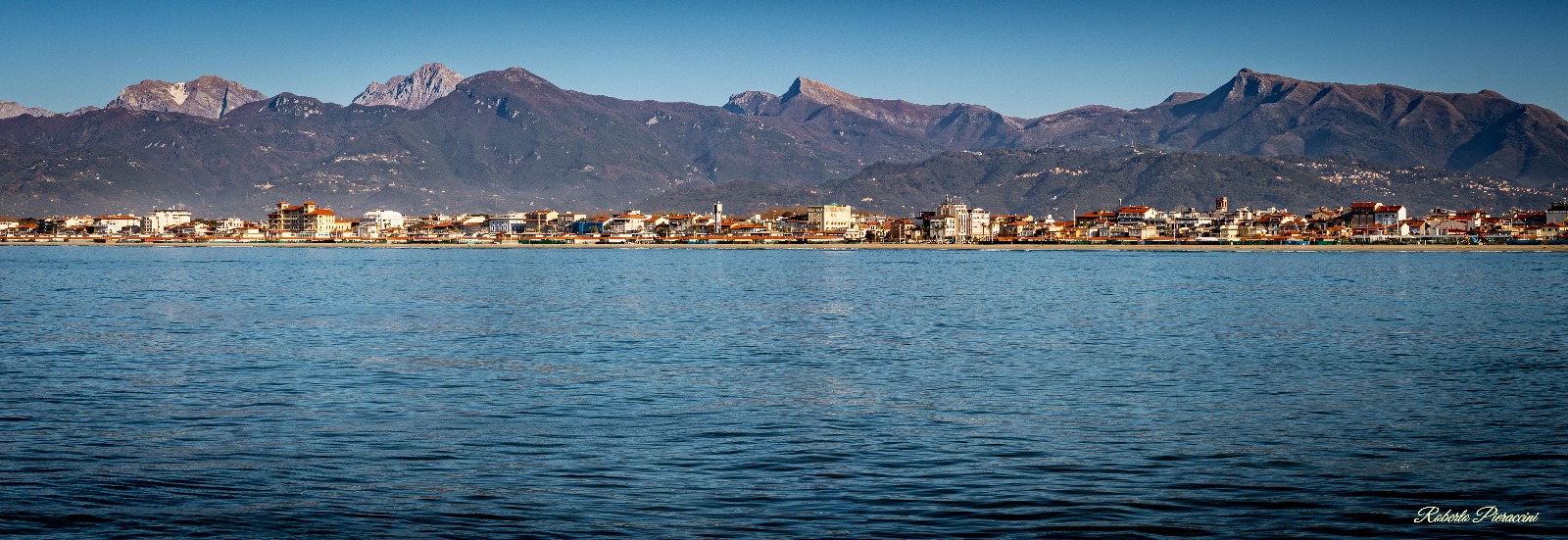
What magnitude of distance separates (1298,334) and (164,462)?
1306 inches

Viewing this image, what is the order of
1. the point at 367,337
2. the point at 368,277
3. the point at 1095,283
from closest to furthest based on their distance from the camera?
the point at 367,337, the point at 1095,283, the point at 368,277

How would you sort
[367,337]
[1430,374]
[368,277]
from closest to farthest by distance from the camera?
1. [1430,374]
2. [367,337]
3. [368,277]

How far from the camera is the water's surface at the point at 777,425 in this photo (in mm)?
14531

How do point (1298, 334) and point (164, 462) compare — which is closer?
point (164, 462)

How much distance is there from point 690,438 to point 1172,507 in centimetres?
771

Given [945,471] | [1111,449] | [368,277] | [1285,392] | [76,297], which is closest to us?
[945,471]

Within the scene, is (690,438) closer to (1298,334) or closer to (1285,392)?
(1285,392)

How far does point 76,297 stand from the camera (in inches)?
2386

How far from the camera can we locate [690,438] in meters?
19.4

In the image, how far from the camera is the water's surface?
14531 millimetres

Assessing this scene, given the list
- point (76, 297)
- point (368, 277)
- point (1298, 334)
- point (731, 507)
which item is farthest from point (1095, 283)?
point (731, 507)

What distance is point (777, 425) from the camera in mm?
20672

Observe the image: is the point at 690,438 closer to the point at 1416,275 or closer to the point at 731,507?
the point at 731,507

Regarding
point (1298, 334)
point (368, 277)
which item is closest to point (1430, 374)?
point (1298, 334)
